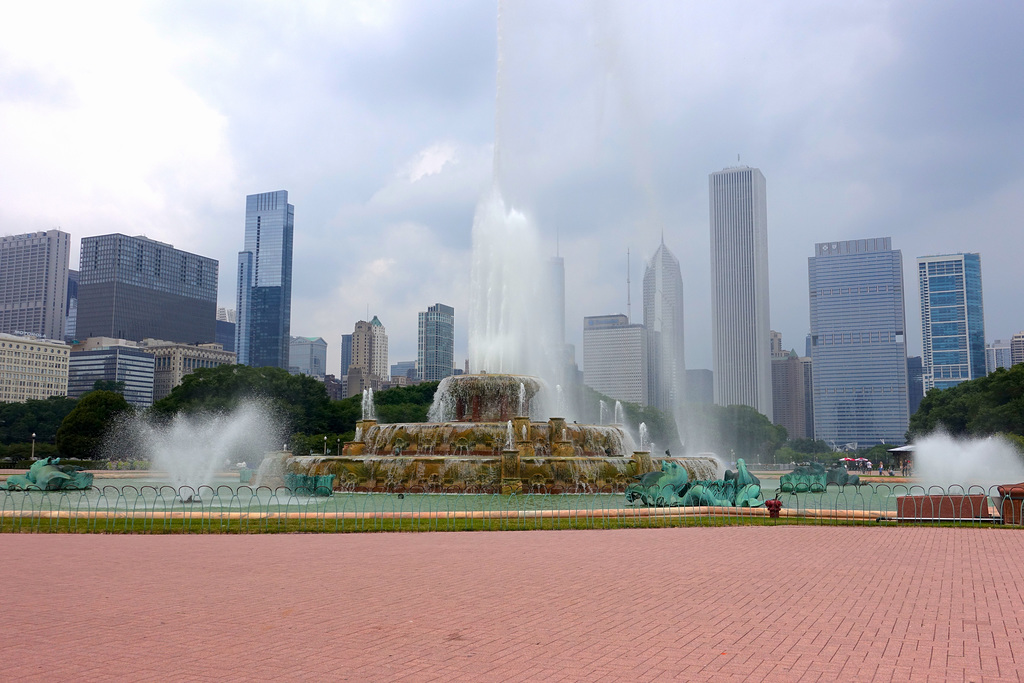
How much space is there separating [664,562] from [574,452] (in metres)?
23.0

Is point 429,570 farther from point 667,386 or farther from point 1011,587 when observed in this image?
point 667,386

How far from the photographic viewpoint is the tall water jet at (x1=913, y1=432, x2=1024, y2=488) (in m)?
48.2

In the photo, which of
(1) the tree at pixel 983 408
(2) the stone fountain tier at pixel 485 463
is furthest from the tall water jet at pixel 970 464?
(2) the stone fountain tier at pixel 485 463

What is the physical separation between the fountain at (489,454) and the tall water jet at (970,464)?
20.2m

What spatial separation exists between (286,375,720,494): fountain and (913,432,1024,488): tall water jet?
796 inches

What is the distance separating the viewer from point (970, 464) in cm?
5612

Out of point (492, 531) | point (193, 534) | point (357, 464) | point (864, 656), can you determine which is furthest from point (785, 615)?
point (357, 464)

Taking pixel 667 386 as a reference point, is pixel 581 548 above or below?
below

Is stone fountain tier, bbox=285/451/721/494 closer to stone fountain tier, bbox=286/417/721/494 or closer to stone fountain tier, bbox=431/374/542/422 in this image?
stone fountain tier, bbox=286/417/721/494

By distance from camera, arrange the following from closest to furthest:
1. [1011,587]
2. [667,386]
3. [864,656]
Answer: [864,656] < [1011,587] < [667,386]

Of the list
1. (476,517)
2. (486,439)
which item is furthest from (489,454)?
(476,517)

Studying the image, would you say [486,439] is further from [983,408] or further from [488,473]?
[983,408]

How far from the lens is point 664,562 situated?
14.2 meters

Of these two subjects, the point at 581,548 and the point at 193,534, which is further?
the point at 193,534
